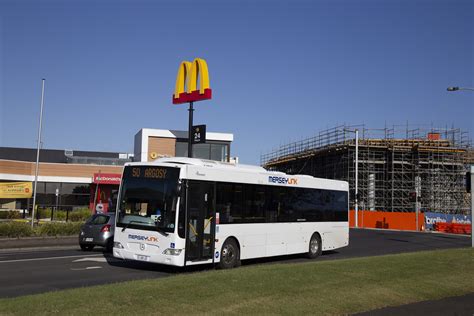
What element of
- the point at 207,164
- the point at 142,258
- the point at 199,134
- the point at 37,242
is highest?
the point at 199,134

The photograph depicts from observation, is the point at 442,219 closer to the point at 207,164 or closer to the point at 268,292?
the point at 207,164

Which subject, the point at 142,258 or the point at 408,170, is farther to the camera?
the point at 408,170

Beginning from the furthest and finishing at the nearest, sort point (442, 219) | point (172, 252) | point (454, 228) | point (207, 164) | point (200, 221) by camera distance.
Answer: point (442, 219) < point (454, 228) < point (207, 164) < point (200, 221) < point (172, 252)

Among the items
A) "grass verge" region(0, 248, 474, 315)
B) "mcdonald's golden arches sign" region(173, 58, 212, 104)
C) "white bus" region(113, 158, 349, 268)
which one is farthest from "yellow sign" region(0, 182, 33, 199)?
"grass verge" region(0, 248, 474, 315)

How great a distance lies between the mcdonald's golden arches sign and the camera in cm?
3111

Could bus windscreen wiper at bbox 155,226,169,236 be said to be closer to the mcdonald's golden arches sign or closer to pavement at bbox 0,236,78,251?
pavement at bbox 0,236,78,251

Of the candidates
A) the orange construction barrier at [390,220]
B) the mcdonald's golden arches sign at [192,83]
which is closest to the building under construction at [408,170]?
the orange construction barrier at [390,220]

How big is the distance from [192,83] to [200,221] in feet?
60.4

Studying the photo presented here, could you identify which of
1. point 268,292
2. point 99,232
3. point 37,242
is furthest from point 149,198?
point 37,242

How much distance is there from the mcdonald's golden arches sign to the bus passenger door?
16.8 metres

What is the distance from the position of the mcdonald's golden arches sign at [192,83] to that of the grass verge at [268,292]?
1900 cm

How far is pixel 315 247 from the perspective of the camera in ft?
65.0

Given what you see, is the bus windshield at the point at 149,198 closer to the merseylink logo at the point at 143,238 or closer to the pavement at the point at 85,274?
the merseylink logo at the point at 143,238

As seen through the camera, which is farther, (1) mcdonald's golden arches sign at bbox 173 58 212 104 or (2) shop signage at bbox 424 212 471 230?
(2) shop signage at bbox 424 212 471 230
